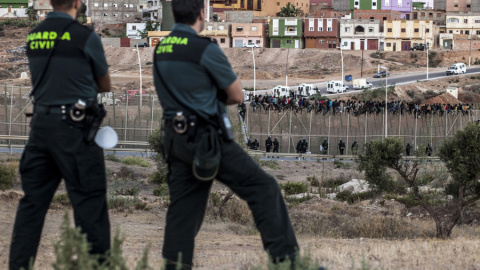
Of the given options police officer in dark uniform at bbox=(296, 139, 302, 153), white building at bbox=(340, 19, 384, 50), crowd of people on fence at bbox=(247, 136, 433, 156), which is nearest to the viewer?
crowd of people on fence at bbox=(247, 136, 433, 156)

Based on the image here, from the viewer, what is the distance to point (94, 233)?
5305mm

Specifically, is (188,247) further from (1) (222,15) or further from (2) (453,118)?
(1) (222,15)

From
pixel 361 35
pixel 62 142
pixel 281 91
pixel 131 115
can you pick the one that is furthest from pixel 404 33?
pixel 62 142

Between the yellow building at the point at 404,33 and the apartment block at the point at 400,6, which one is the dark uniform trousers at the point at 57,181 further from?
the apartment block at the point at 400,6

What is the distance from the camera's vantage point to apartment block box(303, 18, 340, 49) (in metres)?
98.1

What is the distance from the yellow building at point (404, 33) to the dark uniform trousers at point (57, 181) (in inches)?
3744

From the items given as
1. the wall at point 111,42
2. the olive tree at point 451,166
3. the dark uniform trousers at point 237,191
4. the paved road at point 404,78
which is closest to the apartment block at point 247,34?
the wall at point 111,42

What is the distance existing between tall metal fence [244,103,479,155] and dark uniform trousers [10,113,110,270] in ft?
115

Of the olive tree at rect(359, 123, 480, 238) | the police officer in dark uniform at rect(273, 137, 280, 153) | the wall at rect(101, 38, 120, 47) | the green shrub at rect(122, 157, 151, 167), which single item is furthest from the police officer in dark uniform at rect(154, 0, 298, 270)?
the wall at rect(101, 38, 120, 47)

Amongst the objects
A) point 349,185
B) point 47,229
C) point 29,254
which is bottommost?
point 349,185

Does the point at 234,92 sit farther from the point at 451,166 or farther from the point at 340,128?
the point at 340,128

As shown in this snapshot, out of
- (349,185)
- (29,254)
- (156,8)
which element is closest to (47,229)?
(29,254)

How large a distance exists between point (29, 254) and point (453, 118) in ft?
145

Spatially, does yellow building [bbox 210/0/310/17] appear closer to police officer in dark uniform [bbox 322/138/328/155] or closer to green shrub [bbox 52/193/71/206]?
police officer in dark uniform [bbox 322/138/328/155]
